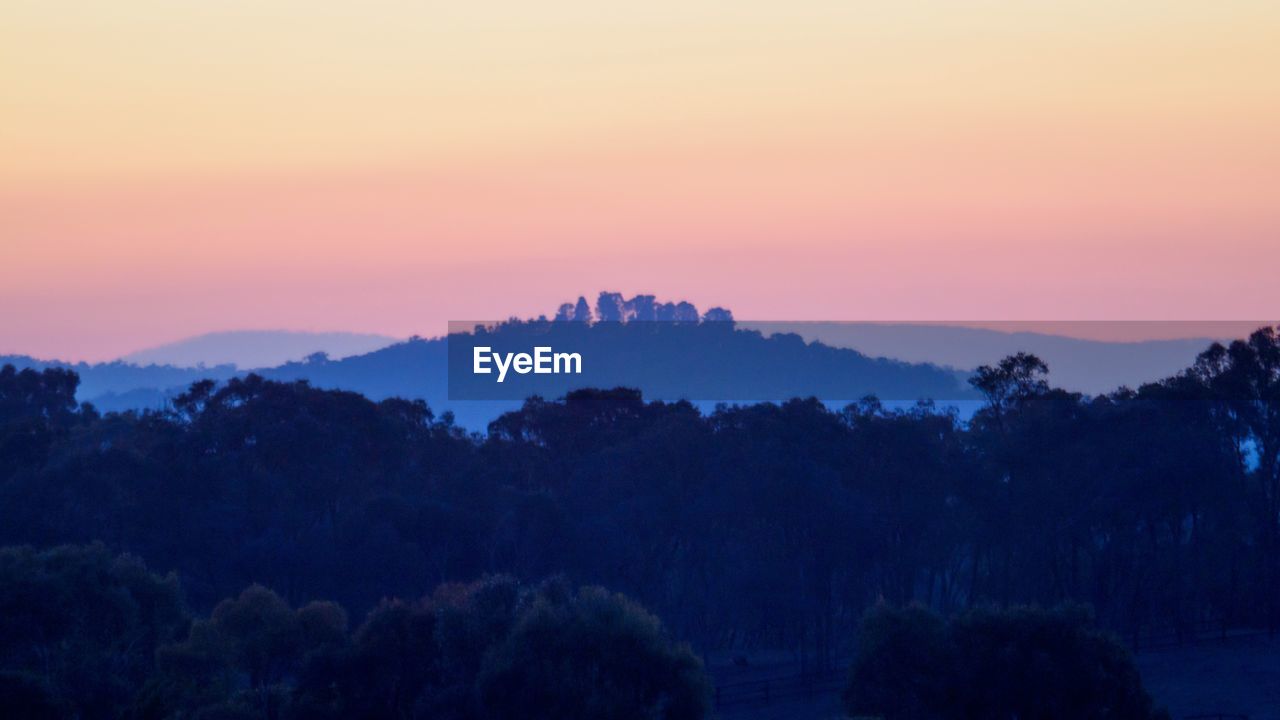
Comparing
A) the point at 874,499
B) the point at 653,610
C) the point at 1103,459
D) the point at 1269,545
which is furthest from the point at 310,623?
the point at 1269,545

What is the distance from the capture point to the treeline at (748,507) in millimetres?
50406

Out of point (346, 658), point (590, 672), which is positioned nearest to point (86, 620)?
point (346, 658)

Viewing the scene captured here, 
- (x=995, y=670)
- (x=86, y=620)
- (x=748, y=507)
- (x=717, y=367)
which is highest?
(x=717, y=367)

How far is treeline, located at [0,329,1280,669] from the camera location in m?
50.4

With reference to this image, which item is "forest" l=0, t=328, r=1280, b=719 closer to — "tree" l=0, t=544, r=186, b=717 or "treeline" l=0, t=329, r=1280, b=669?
"treeline" l=0, t=329, r=1280, b=669

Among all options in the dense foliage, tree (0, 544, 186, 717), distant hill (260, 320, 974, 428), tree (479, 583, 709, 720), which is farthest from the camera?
distant hill (260, 320, 974, 428)

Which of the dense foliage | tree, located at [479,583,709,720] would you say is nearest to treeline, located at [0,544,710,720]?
tree, located at [479,583,709,720]

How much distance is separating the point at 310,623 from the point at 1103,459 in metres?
29.8

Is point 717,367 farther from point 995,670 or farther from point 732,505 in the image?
point 995,670

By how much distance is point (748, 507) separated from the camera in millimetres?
52312

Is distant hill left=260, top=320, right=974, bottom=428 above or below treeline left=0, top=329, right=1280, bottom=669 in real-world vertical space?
above

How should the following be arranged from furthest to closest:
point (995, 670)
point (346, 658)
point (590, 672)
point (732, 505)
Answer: point (732, 505), point (346, 658), point (995, 670), point (590, 672)

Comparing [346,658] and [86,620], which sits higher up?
[346,658]

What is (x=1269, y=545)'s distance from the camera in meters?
52.9
